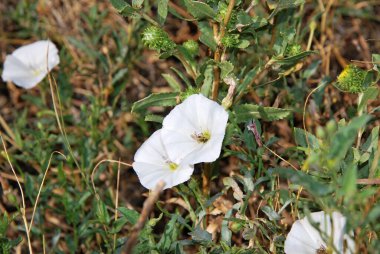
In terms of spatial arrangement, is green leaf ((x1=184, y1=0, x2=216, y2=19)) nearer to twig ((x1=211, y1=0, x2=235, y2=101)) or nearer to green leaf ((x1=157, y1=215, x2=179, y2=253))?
twig ((x1=211, y1=0, x2=235, y2=101))

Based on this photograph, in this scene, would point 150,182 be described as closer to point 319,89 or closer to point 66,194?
point 66,194

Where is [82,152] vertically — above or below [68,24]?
below

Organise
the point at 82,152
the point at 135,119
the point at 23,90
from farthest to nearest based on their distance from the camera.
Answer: the point at 23,90 → the point at 135,119 → the point at 82,152

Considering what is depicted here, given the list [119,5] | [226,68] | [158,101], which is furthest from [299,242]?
[119,5]

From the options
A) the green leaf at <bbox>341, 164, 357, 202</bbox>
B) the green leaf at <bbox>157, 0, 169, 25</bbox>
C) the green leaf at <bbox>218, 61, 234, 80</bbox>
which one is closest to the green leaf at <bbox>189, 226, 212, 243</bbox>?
the green leaf at <bbox>218, 61, 234, 80</bbox>

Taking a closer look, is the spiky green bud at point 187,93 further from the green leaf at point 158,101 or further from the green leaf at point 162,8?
the green leaf at point 162,8

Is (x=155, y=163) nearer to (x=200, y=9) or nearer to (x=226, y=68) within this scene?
(x=226, y=68)

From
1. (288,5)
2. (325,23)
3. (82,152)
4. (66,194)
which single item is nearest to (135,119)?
(82,152)
